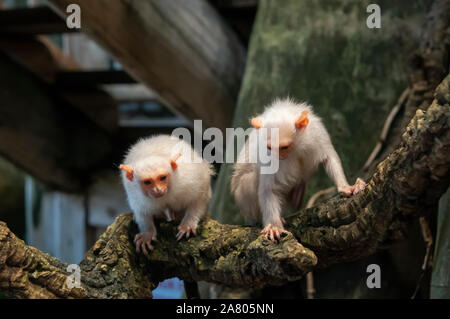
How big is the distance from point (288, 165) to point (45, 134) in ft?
11.2

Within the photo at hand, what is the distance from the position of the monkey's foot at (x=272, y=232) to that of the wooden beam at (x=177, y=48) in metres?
1.92

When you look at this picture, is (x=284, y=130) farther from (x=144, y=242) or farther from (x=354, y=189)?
(x=144, y=242)

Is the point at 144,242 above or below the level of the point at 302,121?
below

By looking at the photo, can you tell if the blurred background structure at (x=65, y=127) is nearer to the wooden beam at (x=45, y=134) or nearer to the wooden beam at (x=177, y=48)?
the wooden beam at (x=45, y=134)

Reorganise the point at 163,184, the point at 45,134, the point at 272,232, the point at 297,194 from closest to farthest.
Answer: the point at 272,232
the point at 163,184
the point at 297,194
the point at 45,134

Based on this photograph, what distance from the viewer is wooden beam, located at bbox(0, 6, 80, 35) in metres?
4.28

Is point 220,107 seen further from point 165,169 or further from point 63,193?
point 63,193

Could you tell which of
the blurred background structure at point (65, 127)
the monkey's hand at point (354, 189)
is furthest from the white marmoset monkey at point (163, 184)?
the blurred background structure at point (65, 127)

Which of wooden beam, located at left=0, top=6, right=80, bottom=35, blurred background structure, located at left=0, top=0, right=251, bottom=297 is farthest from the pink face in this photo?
wooden beam, located at left=0, top=6, right=80, bottom=35

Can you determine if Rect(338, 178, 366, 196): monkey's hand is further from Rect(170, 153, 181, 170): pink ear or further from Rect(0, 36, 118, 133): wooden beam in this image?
Rect(0, 36, 118, 133): wooden beam

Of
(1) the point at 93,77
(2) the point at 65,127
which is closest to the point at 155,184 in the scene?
(1) the point at 93,77

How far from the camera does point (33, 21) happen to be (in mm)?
4375

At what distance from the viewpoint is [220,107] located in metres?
4.36

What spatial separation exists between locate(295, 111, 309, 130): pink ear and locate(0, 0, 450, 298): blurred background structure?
900 mm
